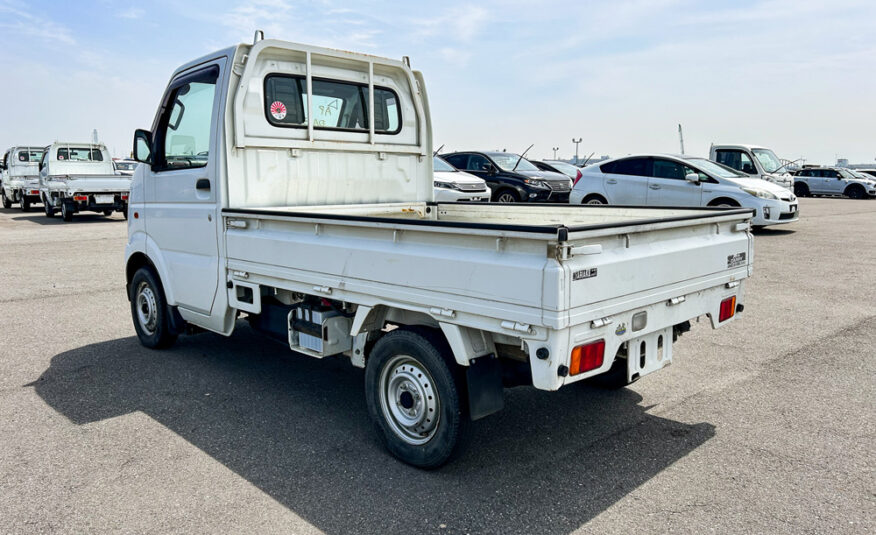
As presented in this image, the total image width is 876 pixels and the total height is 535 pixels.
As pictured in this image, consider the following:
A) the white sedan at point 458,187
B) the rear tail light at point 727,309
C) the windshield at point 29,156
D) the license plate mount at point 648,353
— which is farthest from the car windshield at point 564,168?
the license plate mount at point 648,353

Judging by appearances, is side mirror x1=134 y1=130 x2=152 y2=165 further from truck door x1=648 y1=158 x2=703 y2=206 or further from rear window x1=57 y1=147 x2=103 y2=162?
rear window x1=57 y1=147 x2=103 y2=162

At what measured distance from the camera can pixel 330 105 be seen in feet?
18.2

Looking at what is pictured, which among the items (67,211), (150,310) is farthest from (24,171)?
(150,310)

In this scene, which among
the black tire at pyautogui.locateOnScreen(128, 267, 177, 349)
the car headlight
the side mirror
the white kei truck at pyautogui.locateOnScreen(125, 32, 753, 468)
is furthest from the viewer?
the car headlight

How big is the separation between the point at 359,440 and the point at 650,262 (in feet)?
6.75

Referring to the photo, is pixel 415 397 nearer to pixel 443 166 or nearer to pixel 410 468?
pixel 410 468

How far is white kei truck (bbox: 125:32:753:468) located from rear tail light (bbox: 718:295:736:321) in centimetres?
2

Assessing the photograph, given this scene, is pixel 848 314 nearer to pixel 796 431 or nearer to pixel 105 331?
pixel 796 431

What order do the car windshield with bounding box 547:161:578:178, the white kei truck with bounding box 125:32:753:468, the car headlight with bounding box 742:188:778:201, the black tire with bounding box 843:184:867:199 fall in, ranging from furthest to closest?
1. the black tire with bounding box 843:184:867:199
2. the car windshield with bounding box 547:161:578:178
3. the car headlight with bounding box 742:188:778:201
4. the white kei truck with bounding box 125:32:753:468

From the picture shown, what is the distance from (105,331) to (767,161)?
1752 centimetres

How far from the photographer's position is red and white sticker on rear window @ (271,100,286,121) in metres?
5.25

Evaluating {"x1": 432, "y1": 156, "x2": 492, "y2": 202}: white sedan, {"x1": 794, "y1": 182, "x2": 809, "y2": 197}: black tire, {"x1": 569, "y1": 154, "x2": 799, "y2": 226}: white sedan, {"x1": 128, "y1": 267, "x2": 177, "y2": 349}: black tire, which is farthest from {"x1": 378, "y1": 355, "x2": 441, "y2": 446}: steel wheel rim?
{"x1": 794, "y1": 182, "x2": 809, "y2": 197}: black tire

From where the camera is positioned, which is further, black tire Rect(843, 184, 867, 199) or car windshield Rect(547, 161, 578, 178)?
black tire Rect(843, 184, 867, 199)

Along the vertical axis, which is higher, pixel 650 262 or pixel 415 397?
pixel 650 262
